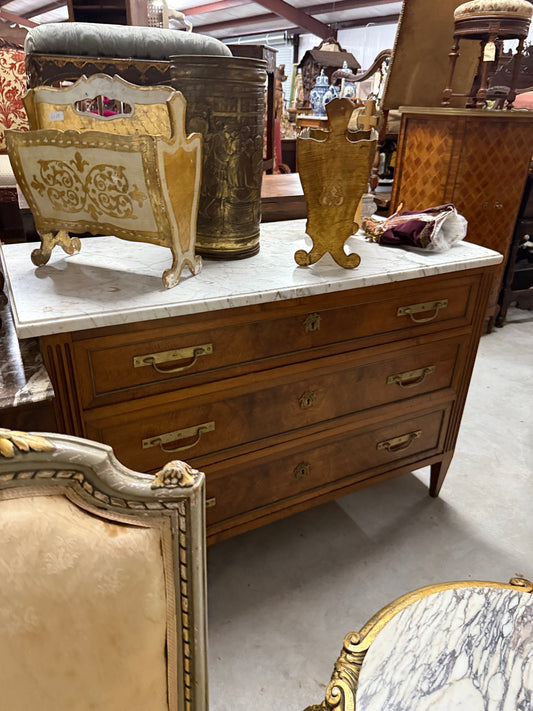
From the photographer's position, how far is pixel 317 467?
1.78 m

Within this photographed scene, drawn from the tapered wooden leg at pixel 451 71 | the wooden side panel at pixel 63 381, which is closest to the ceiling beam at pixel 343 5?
the tapered wooden leg at pixel 451 71

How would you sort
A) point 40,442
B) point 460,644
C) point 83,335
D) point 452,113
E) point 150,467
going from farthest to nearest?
point 452,113, point 150,467, point 83,335, point 460,644, point 40,442

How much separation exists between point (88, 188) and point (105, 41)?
4.88 feet

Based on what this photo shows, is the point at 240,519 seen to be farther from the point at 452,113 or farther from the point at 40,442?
the point at 452,113

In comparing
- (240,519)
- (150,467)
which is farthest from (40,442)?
(240,519)

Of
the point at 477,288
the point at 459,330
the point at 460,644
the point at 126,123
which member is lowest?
the point at 460,644

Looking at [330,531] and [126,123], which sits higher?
[126,123]

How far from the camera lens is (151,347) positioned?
1295 mm

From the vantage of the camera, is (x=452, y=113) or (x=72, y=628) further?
(x=452, y=113)

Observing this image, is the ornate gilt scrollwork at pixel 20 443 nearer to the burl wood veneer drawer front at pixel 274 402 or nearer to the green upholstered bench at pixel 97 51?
the burl wood veneer drawer front at pixel 274 402

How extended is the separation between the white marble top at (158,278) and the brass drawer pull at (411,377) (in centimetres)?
37

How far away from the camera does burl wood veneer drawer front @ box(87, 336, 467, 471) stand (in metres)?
1.39

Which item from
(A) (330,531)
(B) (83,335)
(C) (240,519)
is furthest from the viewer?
(A) (330,531)

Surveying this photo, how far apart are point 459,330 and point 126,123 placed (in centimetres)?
130
